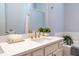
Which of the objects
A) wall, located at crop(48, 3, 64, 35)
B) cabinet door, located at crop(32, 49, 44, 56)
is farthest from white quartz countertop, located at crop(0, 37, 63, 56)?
wall, located at crop(48, 3, 64, 35)

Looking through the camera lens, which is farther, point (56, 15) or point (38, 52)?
point (56, 15)

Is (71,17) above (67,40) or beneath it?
above

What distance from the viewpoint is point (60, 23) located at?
4.53 ft

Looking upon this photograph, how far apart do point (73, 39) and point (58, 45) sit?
0.19 meters

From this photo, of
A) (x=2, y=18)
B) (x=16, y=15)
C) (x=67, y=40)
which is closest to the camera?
(x=2, y=18)


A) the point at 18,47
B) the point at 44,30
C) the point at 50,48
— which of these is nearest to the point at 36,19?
the point at 44,30

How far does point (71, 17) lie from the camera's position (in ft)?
4.50

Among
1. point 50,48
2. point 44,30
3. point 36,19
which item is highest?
point 36,19

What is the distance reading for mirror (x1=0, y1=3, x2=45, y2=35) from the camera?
1231 millimetres

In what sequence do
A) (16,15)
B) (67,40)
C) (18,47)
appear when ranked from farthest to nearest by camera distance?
(67,40), (16,15), (18,47)

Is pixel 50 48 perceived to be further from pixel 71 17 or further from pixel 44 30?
pixel 71 17

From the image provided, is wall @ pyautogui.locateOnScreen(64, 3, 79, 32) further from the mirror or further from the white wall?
the white wall

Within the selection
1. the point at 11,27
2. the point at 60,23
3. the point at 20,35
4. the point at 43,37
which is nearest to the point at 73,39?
the point at 60,23

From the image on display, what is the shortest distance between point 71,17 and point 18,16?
0.59 meters
